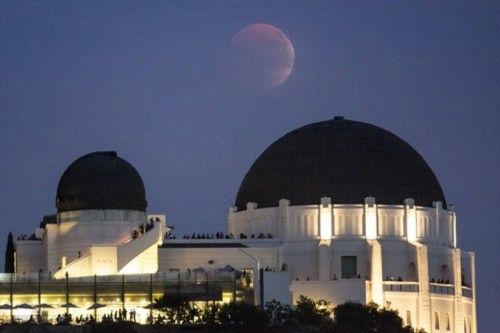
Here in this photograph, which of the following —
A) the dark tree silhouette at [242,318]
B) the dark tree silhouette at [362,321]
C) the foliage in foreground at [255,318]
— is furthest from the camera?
the dark tree silhouette at [362,321]

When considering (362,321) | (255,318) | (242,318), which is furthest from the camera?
(362,321)

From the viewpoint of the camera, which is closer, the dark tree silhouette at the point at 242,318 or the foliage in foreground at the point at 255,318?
the dark tree silhouette at the point at 242,318

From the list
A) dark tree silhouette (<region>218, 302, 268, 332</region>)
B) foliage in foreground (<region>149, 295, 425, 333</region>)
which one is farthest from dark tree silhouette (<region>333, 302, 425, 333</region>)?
dark tree silhouette (<region>218, 302, 268, 332</region>)

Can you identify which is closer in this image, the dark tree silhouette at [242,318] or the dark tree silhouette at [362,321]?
the dark tree silhouette at [242,318]

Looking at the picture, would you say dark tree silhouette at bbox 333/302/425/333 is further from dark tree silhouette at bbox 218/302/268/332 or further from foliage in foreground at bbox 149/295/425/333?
dark tree silhouette at bbox 218/302/268/332

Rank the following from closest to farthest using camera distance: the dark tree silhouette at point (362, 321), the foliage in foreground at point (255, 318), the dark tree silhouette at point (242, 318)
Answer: the dark tree silhouette at point (242, 318)
the foliage in foreground at point (255, 318)
the dark tree silhouette at point (362, 321)

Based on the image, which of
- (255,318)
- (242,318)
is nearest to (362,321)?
(255,318)

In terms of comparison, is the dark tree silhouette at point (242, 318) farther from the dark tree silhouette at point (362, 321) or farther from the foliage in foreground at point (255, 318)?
the dark tree silhouette at point (362, 321)

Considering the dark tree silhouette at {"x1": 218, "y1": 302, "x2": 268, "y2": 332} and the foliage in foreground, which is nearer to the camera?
the dark tree silhouette at {"x1": 218, "y1": 302, "x2": 268, "y2": 332}

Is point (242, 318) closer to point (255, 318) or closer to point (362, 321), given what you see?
point (255, 318)

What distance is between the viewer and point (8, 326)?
626 feet

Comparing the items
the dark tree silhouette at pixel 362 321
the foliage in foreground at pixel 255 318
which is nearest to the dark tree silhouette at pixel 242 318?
the foliage in foreground at pixel 255 318

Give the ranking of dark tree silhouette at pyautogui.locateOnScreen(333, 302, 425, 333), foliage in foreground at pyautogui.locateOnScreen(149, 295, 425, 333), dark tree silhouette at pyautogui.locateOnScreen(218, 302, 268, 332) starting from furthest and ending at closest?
1. dark tree silhouette at pyautogui.locateOnScreen(333, 302, 425, 333)
2. foliage in foreground at pyautogui.locateOnScreen(149, 295, 425, 333)
3. dark tree silhouette at pyautogui.locateOnScreen(218, 302, 268, 332)

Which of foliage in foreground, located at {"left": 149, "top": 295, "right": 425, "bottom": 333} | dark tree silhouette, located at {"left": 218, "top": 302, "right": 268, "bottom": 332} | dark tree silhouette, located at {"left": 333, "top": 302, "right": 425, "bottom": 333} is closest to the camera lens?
dark tree silhouette, located at {"left": 218, "top": 302, "right": 268, "bottom": 332}
